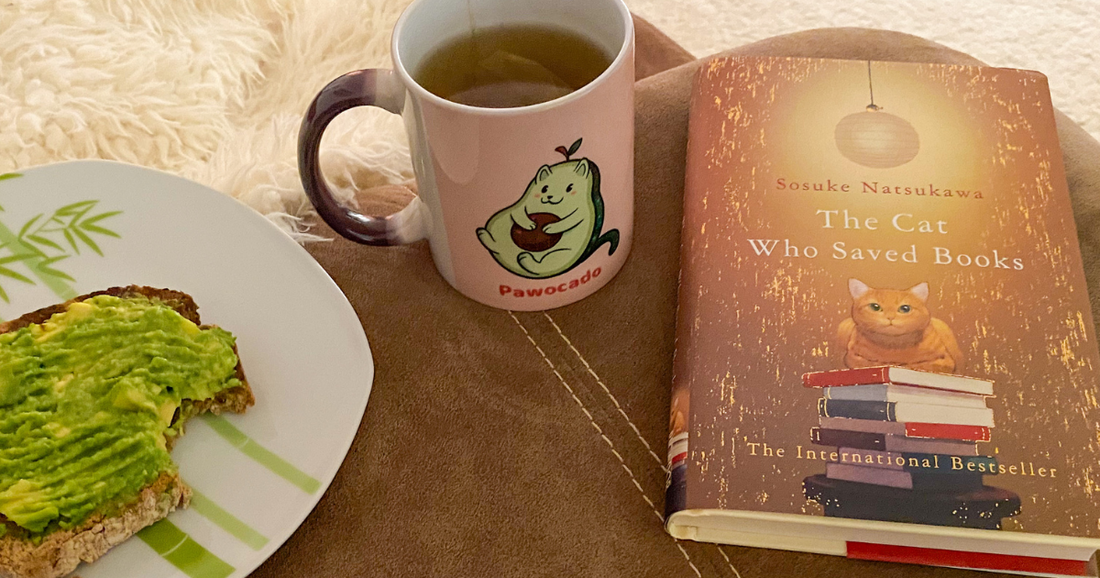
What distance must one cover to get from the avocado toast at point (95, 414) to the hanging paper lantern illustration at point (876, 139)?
0.38m

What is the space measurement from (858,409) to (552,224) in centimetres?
18

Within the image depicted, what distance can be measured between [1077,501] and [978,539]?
47 millimetres

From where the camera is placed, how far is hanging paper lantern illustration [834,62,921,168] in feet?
1.78

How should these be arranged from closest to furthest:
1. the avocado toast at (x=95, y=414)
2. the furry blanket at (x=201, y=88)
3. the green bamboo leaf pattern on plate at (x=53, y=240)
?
the avocado toast at (x=95, y=414), the green bamboo leaf pattern on plate at (x=53, y=240), the furry blanket at (x=201, y=88)

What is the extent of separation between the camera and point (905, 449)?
0.43 m

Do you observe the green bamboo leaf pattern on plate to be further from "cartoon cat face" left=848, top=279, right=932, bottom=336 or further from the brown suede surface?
"cartoon cat face" left=848, top=279, right=932, bottom=336

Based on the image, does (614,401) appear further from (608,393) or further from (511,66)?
(511,66)

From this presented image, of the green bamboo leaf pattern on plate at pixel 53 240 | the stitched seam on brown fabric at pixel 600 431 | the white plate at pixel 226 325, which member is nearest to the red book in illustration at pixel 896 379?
the stitched seam on brown fabric at pixel 600 431

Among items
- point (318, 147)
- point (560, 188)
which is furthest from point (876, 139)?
point (318, 147)

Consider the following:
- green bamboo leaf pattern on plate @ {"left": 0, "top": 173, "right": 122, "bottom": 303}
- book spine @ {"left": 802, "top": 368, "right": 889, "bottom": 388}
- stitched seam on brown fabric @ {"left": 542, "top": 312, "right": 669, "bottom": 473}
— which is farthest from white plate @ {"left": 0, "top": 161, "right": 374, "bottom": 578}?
book spine @ {"left": 802, "top": 368, "right": 889, "bottom": 388}

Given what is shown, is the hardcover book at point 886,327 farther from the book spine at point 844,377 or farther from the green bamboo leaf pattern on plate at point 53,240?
the green bamboo leaf pattern on plate at point 53,240

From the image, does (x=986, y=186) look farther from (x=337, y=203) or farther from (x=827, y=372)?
(x=337, y=203)

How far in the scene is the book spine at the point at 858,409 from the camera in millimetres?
437

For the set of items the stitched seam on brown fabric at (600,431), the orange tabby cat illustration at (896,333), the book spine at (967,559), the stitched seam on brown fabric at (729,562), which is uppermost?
the orange tabby cat illustration at (896,333)
